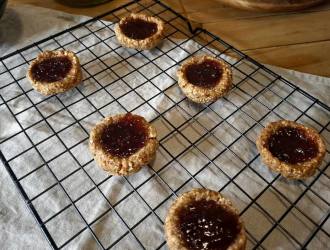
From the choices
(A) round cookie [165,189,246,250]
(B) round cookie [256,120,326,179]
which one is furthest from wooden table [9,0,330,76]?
(A) round cookie [165,189,246,250]

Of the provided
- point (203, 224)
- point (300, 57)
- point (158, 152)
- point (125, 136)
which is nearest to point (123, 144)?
point (125, 136)

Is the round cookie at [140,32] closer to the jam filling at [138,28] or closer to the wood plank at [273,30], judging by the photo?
the jam filling at [138,28]

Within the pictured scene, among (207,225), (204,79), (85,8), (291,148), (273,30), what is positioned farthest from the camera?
(85,8)

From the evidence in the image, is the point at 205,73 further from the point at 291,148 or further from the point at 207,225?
the point at 207,225

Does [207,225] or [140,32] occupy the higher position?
[140,32]

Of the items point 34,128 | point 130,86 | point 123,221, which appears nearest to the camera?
point 123,221

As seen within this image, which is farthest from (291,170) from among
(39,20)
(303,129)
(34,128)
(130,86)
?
(39,20)

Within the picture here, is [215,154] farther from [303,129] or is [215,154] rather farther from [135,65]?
[135,65]
